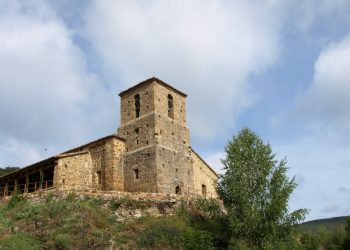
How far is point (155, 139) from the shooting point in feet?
124

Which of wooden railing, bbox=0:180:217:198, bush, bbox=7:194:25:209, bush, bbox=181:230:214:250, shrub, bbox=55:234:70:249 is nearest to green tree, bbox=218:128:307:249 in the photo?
bush, bbox=181:230:214:250

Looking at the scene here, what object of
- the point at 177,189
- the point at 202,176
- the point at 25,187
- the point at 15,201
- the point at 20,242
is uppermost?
the point at 202,176

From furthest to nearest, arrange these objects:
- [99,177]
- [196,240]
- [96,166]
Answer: [96,166] < [99,177] < [196,240]

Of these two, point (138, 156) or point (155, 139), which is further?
point (138, 156)

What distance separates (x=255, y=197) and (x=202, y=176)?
1536 cm

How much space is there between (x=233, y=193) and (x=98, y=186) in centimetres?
1423

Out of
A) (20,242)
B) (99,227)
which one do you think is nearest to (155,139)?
(99,227)

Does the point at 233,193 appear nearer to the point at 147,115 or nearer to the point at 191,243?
the point at 191,243

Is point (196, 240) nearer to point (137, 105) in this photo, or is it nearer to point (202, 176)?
point (137, 105)

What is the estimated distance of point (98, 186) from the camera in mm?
39188

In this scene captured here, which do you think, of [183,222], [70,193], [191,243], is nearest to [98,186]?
[70,193]

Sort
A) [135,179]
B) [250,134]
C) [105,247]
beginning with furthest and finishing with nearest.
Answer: [135,179]
[250,134]
[105,247]

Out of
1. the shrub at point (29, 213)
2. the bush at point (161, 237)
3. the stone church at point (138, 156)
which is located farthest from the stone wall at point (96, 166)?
the bush at point (161, 237)

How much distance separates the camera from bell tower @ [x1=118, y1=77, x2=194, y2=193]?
37.4 metres
